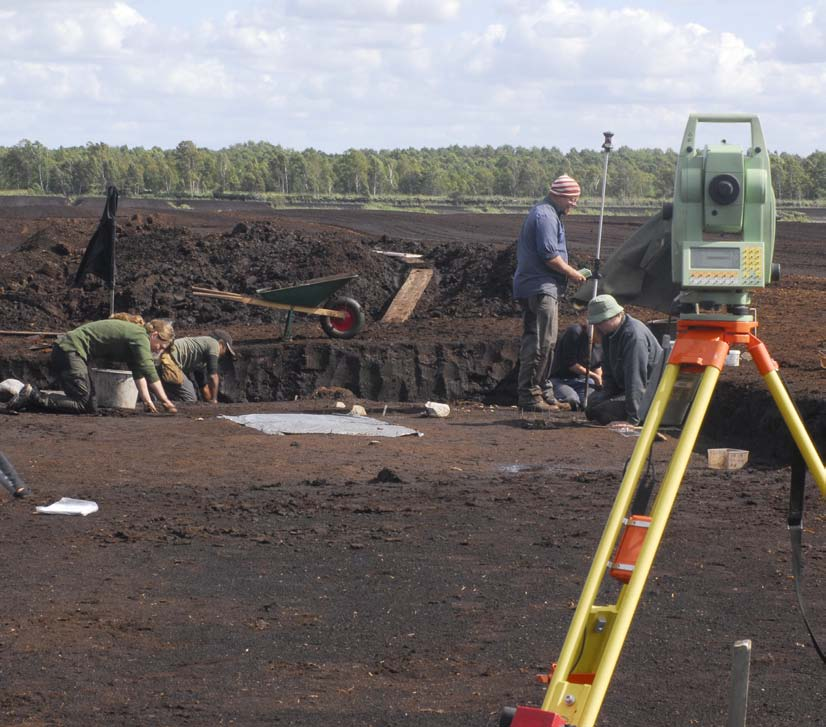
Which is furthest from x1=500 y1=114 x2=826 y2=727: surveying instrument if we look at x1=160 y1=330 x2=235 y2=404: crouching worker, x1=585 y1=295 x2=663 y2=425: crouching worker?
x1=160 y1=330 x2=235 y2=404: crouching worker

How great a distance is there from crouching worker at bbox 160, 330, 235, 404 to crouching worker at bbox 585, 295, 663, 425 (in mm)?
4804

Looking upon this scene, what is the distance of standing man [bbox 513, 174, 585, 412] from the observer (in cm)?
1065

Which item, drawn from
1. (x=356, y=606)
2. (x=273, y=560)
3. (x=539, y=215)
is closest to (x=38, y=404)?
(x=539, y=215)

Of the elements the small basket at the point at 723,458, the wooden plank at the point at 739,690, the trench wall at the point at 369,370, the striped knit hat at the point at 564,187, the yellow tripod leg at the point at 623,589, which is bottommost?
the trench wall at the point at 369,370

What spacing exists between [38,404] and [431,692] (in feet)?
27.6

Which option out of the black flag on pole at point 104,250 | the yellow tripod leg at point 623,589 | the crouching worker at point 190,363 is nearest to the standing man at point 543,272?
the crouching worker at point 190,363

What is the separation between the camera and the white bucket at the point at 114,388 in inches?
483

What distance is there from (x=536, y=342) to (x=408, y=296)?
760 centimetres

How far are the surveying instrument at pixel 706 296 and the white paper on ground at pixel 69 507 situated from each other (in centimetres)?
444

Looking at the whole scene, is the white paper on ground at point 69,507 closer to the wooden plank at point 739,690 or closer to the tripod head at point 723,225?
the tripod head at point 723,225

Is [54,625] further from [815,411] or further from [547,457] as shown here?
[815,411]

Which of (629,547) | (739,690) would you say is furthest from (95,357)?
(739,690)

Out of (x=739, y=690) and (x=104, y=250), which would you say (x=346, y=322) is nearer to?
(x=104, y=250)

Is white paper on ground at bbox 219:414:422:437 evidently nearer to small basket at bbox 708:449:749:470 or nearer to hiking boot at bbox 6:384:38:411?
hiking boot at bbox 6:384:38:411
